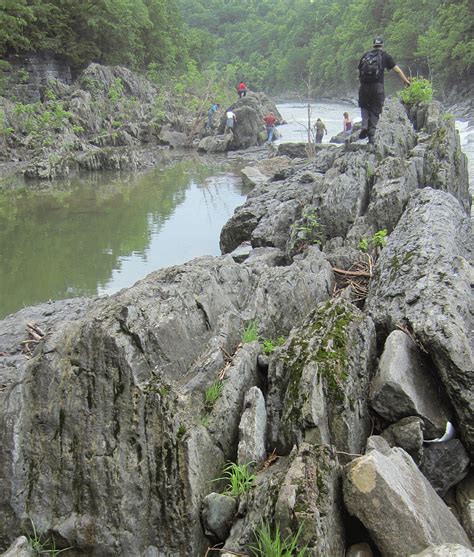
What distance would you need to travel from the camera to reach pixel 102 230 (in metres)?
14.4

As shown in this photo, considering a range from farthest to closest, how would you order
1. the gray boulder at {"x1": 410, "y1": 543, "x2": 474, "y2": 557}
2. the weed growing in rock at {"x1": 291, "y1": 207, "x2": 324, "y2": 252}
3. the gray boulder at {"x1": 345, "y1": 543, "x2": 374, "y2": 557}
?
1. the weed growing in rock at {"x1": 291, "y1": 207, "x2": 324, "y2": 252}
2. the gray boulder at {"x1": 345, "y1": 543, "x2": 374, "y2": 557}
3. the gray boulder at {"x1": 410, "y1": 543, "x2": 474, "y2": 557}

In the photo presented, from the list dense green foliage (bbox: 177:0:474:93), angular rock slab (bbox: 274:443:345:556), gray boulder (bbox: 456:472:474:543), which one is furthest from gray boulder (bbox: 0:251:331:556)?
dense green foliage (bbox: 177:0:474:93)

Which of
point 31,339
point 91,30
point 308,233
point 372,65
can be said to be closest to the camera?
point 31,339

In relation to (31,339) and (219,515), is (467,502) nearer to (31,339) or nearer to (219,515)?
(219,515)

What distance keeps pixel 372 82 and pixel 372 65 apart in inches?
16.3

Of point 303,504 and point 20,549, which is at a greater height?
point 303,504

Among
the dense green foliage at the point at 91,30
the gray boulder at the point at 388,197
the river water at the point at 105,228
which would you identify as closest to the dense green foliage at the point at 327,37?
the dense green foliage at the point at 91,30

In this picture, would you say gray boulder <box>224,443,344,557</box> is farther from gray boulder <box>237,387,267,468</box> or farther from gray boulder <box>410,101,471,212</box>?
gray boulder <box>410,101,471,212</box>

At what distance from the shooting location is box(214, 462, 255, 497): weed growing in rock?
322cm

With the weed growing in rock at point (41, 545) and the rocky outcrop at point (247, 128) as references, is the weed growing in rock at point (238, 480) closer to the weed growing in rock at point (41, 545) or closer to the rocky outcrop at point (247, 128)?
the weed growing in rock at point (41, 545)

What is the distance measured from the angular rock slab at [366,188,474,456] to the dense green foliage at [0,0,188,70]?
103 feet

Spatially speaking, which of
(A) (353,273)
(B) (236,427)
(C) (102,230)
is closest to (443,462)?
Answer: (B) (236,427)

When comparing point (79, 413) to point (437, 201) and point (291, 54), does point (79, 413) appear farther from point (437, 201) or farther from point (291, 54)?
point (291, 54)

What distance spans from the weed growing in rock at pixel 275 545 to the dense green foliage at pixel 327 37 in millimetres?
28044
